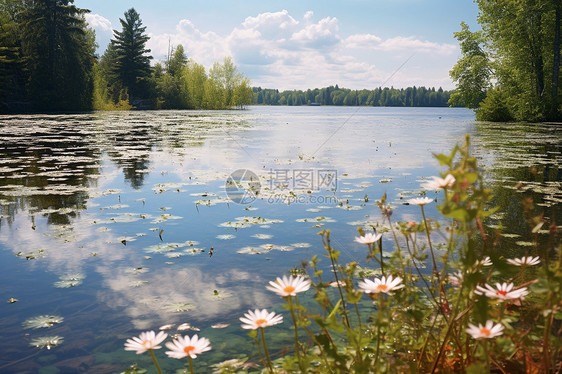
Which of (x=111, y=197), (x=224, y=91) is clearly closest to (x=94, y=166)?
(x=111, y=197)

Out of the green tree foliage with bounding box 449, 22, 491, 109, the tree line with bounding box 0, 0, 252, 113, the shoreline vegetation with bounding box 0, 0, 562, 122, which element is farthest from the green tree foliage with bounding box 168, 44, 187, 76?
the green tree foliage with bounding box 449, 22, 491, 109

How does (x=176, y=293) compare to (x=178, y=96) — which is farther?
(x=178, y=96)

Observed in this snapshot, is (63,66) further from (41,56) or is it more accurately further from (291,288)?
(291,288)

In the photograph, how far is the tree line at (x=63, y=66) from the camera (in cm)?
4216

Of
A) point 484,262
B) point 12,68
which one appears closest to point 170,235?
point 484,262

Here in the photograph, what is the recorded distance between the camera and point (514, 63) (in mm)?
29203

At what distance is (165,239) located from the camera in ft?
15.0

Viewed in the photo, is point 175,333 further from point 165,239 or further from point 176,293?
point 165,239

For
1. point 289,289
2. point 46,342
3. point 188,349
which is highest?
point 289,289

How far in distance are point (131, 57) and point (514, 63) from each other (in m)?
49.7

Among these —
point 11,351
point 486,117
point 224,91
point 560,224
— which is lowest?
point 11,351

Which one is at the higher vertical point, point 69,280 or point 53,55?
point 53,55

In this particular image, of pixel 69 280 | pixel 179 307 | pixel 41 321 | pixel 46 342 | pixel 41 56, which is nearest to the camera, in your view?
pixel 46 342

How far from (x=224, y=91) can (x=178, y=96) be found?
11.3 meters
